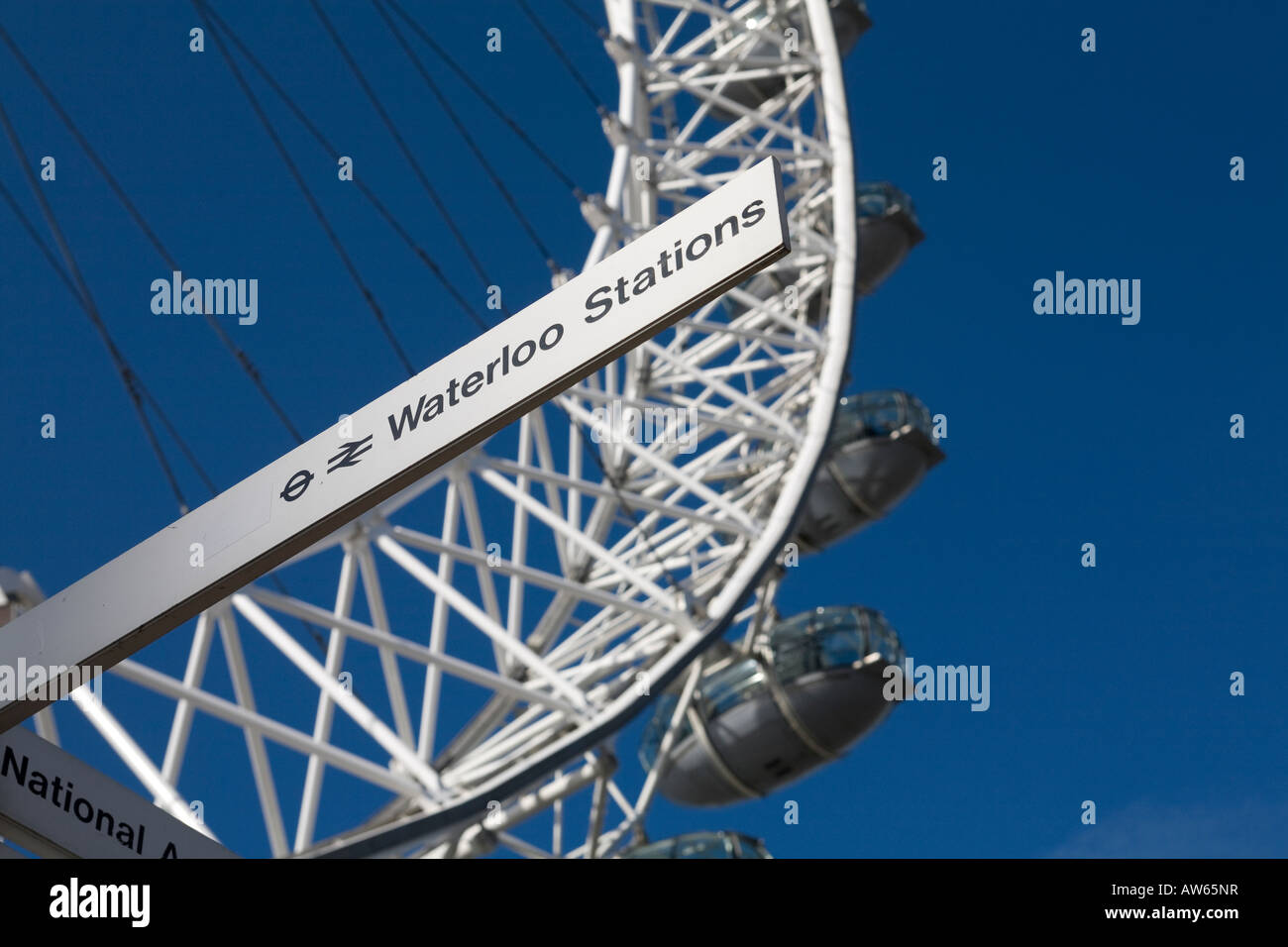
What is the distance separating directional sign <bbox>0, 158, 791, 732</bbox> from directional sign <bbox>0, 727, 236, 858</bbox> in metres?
1.21

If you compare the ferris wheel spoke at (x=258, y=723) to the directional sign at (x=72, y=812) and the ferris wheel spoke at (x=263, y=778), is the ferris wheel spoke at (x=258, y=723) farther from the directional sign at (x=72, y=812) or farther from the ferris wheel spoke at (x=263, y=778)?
the directional sign at (x=72, y=812)

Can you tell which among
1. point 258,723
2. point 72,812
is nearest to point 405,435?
point 72,812

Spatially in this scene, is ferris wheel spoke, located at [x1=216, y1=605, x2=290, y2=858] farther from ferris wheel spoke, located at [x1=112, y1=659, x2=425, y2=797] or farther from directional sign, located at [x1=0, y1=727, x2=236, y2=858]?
directional sign, located at [x1=0, y1=727, x2=236, y2=858]

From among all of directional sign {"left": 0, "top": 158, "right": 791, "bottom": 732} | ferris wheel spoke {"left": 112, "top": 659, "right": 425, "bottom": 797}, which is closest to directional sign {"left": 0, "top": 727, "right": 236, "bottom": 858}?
directional sign {"left": 0, "top": 158, "right": 791, "bottom": 732}

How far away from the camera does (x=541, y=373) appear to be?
925 cm

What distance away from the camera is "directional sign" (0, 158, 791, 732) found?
9.06m

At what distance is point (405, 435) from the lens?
9.56 metres

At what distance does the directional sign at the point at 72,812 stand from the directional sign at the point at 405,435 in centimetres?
121

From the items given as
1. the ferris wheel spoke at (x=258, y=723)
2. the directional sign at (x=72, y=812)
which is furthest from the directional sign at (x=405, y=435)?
the ferris wheel spoke at (x=258, y=723)

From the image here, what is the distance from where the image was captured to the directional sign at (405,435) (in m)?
9.06
